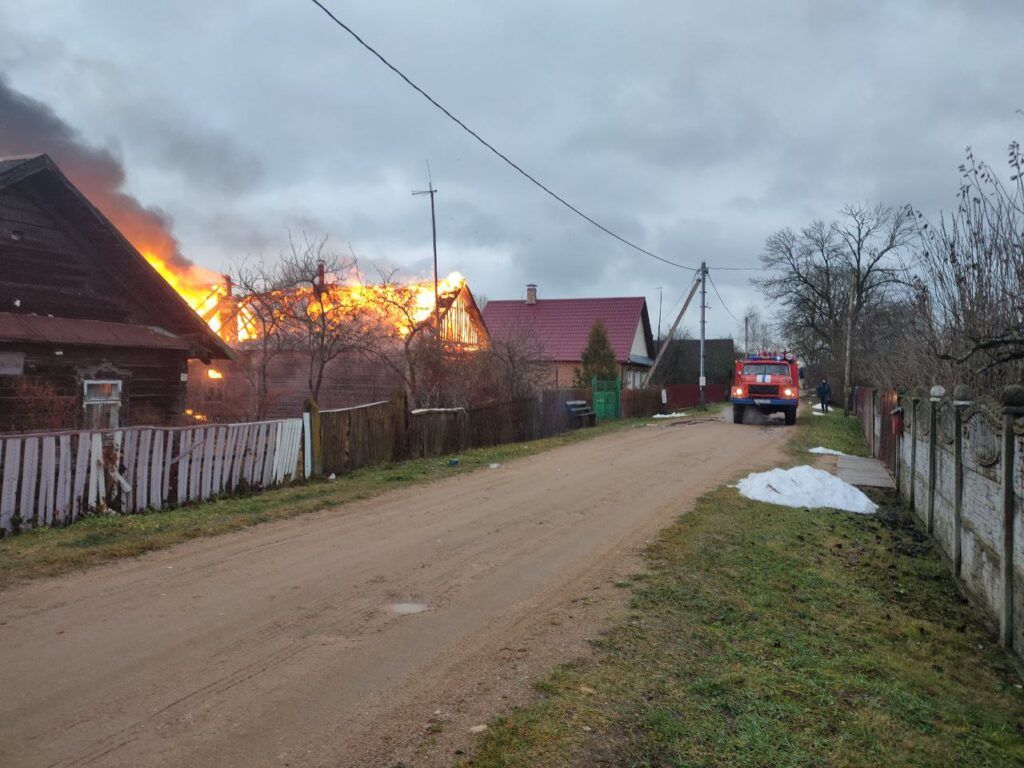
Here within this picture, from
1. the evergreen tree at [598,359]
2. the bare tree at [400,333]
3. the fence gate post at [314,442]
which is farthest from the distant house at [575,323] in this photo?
the fence gate post at [314,442]

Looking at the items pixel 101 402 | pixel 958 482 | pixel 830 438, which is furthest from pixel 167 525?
pixel 830 438

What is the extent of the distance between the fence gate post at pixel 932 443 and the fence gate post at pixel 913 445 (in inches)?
54.0

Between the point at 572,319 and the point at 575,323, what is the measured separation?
1.57ft

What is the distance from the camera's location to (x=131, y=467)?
9242mm

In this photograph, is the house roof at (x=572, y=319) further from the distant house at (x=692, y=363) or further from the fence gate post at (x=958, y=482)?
the fence gate post at (x=958, y=482)

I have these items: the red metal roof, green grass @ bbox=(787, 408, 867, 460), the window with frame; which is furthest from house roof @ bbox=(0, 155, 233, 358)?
green grass @ bbox=(787, 408, 867, 460)

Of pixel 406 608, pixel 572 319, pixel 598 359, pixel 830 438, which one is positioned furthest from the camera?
pixel 572 319

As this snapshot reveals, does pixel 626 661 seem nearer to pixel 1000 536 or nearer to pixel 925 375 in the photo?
pixel 1000 536

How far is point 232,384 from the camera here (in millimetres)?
26047

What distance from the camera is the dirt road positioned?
357 cm

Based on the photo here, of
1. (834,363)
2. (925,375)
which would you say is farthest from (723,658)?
(834,363)

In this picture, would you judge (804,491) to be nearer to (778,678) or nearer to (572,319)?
(778,678)

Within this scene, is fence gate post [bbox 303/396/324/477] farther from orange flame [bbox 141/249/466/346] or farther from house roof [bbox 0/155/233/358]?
orange flame [bbox 141/249/466/346]

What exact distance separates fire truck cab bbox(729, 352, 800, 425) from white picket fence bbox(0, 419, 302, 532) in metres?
22.0
